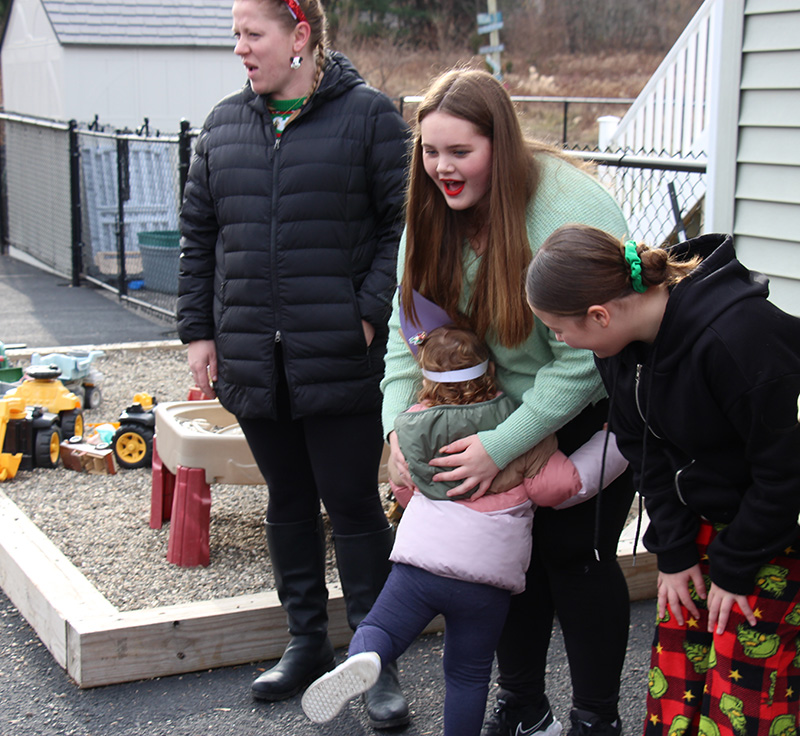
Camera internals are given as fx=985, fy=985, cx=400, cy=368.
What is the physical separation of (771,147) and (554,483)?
2.51 m

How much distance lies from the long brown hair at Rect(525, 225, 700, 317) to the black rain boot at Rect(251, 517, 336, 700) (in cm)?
140

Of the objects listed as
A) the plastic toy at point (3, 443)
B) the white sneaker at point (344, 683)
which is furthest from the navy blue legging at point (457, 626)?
the plastic toy at point (3, 443)

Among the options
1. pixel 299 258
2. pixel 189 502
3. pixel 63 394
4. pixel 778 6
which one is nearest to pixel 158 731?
pixel 189 502

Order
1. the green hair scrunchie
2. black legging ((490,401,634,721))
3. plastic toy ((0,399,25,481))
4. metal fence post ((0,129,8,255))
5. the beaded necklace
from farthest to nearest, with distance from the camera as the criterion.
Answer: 1. metal fence post ((0,129,8,255))
2. plastic toy ((0,399,25,481))
3. the beaded necklace
4. black legging ((490,401,634,721))
5. the green hair scrunchie

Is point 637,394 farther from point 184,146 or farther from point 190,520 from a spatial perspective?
point 184,146

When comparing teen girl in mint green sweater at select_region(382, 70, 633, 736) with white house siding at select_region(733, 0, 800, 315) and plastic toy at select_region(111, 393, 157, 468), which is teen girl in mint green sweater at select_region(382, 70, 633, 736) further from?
Result: plastic toy at select_region(111, 393, 157, 468)

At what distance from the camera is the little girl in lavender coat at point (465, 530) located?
224cm

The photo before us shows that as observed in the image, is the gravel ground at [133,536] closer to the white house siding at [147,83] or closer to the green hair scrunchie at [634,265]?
the green hair scrunchie at [634,265]

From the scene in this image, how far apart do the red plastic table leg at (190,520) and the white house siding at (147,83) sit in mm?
10349

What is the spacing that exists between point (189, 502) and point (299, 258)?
1.25 m

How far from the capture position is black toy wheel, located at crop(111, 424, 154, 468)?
15.4 feet

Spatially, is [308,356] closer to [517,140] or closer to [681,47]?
[517,140]

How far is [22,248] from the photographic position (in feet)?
44.8

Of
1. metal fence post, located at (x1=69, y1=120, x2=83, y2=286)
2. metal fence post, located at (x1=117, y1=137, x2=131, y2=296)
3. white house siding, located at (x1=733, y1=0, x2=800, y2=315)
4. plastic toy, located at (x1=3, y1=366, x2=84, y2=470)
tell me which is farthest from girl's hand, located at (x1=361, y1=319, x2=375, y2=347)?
metal fence post, located at (x1=69, y1=120, x2=83, y2=286)
